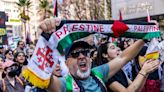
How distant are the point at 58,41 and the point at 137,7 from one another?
31608 mm

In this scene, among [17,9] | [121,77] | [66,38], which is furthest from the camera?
[17,9]

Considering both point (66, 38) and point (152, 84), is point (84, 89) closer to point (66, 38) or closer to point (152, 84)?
point (66, 38)

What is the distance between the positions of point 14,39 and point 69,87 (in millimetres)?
15459

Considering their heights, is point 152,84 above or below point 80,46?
below

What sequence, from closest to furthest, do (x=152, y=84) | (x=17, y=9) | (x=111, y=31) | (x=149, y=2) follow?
(x=111, y=31)
(x=152, y=84)
(x=149, y=2)
(x=17, y=9)

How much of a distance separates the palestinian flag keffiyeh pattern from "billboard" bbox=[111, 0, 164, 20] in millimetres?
26870

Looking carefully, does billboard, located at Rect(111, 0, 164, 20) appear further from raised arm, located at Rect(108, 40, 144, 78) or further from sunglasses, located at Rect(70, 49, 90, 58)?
sunglasses, located at Rect(70, 49, 90, 58)

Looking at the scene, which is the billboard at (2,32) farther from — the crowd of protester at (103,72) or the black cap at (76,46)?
the black cap at (76,46)

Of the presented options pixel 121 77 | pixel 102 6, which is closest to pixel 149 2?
pixel 102 6

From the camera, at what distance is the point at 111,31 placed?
4.24 m

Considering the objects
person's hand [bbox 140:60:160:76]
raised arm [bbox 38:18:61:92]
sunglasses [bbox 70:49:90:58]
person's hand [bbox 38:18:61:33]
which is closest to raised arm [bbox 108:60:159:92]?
person's hand [bbox 140:60:160:76]

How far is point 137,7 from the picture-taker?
1378 inches

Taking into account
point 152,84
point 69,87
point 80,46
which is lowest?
point 152,84

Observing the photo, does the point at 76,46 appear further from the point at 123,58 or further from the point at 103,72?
the point at 123,58
